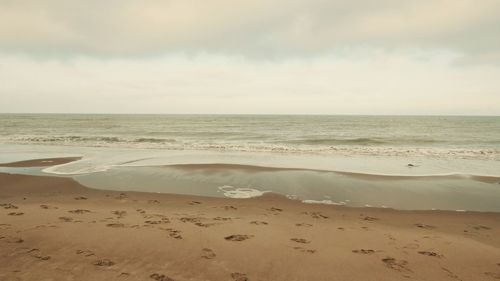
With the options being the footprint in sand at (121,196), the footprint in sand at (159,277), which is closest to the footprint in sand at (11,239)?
the footprint in sand at (159,277)

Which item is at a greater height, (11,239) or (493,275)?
(11,239)

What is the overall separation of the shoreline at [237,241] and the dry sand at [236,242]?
0.02 meters

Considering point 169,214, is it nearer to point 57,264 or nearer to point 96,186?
point 57,264

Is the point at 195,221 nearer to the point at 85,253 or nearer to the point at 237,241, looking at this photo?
the point at 237,241

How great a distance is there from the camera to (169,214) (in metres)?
7.17

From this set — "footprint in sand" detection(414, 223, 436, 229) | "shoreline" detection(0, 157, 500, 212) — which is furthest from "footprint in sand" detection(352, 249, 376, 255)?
"shoreline" detection(0, 157, 500, 212)

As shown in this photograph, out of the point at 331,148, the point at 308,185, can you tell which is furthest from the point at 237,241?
the point at 331,148

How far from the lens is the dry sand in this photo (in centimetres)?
430

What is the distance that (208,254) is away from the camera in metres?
4.79

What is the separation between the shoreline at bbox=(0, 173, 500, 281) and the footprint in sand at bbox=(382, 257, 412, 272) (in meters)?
0.01

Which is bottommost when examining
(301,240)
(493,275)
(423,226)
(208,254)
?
(423,226)

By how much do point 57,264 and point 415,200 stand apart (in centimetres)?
890

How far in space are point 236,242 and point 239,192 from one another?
184 inches

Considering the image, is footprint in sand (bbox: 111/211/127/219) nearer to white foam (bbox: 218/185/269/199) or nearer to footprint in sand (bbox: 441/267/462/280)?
white foam (bbox: 218/185/269/199)
